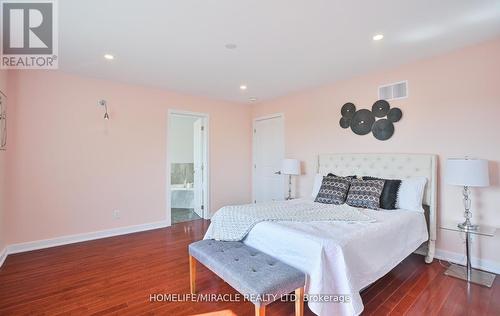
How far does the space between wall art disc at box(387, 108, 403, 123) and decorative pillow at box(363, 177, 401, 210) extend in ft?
2.72

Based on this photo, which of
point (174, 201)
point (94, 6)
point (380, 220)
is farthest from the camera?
point (174, 201)

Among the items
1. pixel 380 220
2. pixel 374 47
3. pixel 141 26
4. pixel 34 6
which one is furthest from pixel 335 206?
pixel 34 6

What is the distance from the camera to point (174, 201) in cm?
575

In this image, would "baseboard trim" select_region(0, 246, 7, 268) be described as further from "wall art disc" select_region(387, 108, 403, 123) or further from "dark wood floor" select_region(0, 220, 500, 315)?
"wall art disc" select_region(387, 108, 403, 123)

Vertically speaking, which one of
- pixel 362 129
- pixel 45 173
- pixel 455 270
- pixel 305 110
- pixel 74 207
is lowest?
pixel 455 270

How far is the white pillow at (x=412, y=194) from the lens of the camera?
279cm

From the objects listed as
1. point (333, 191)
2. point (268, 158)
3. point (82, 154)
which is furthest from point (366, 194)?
point (82, 154)

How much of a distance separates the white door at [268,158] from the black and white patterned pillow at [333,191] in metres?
1.40

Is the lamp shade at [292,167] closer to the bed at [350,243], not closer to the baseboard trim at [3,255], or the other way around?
the bed at [350,243]

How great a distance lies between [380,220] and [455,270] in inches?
42.5

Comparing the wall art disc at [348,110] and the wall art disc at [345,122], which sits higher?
the wall art disc at [348,110]

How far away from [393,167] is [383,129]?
0.54 m

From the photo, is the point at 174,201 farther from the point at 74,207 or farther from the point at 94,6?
the point at 94,6

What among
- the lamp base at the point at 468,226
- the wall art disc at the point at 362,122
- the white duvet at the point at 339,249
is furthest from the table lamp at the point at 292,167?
the lamp base at the point at 468,226
